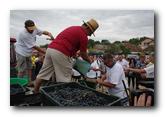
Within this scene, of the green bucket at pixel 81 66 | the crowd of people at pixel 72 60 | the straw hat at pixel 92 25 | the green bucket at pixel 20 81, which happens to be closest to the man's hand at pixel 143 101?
the crowd of people at pixel 72 60

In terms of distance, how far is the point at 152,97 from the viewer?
4.14m

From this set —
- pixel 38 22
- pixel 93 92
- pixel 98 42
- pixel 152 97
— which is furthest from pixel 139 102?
pixel 38 22

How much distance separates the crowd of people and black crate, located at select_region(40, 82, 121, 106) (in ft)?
0.24

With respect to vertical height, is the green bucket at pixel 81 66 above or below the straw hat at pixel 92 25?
below

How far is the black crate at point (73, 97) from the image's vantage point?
4102 mm

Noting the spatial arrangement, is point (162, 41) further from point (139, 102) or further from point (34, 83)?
point (34, 83)

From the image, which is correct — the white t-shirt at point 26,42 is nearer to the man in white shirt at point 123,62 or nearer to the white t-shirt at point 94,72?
the white t-shirt at point 94,72

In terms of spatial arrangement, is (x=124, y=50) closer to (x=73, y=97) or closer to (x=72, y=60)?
(x=72, y=60)

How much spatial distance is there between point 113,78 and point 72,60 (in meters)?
0.45

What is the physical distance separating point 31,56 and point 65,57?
35cm

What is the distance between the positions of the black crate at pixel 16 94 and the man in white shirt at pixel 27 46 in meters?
0.12

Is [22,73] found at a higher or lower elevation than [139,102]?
higher

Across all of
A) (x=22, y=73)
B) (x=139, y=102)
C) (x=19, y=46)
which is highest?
(x=19, y=46)

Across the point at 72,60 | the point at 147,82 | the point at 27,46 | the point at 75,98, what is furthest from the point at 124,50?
the point at 27,46
